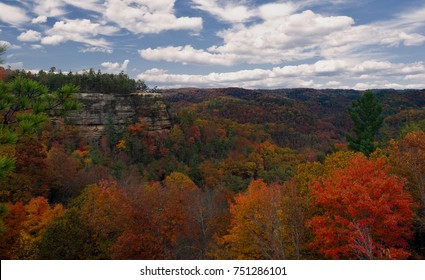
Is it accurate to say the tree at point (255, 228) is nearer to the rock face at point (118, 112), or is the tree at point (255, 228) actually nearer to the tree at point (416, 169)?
the tree at point (416, 169)

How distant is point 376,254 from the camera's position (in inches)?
635

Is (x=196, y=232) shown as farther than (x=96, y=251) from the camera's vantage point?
Yes

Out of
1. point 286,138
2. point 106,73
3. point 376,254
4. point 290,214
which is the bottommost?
point 286,138

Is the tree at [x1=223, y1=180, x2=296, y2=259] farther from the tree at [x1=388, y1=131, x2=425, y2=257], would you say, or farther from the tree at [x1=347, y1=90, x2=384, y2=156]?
the tree at [x1=347, y1=90, x2=384, y2=156]

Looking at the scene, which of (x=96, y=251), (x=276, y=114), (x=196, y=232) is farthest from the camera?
(x=276, y=114)

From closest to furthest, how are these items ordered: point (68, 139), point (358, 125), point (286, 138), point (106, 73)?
point (358, 125)
point (68, 139)
point (106, 73)
point (286, 138)

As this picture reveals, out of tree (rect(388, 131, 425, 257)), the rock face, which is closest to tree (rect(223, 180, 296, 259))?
tree (rect(388, 131, 425, 257))

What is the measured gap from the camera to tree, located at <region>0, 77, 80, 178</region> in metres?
7.67

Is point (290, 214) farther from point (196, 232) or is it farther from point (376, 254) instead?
point (196, 232)

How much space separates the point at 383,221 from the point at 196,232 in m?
16.7

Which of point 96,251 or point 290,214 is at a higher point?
point 290,214

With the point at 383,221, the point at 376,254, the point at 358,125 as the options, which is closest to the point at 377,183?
the point at 383,221

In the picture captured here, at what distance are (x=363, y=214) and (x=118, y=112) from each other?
9280 cm

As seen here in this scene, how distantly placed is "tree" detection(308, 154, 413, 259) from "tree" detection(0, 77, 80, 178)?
13733 mm
